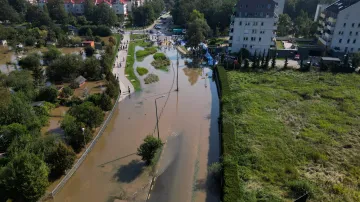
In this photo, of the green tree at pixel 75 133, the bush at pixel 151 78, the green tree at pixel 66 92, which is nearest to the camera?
the green tree at pixel 75 133

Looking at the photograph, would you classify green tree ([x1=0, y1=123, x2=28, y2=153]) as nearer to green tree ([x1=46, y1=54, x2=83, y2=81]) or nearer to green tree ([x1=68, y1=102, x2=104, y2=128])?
green tree ([x1=68, y1=102, x2=104, y2=128])

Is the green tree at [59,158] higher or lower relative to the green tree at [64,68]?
lower

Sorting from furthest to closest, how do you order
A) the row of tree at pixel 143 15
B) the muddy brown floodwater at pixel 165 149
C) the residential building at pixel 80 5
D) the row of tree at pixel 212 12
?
the residential building at pixel 80 5
the row of tree at pixel 143 15
the row of tree at pixel 212 12
the muddy brown floodwater at pixel 165 149

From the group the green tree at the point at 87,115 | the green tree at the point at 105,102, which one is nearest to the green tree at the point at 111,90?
the green tree at the point at 105,102

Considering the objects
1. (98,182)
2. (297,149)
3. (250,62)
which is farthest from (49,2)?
(297,149)

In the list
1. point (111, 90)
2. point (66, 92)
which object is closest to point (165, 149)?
point (111, 90)

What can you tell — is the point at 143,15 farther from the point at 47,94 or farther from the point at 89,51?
the point at 47,94

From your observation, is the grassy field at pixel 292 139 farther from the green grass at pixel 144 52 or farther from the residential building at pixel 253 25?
the green grass at pixel 144 52
